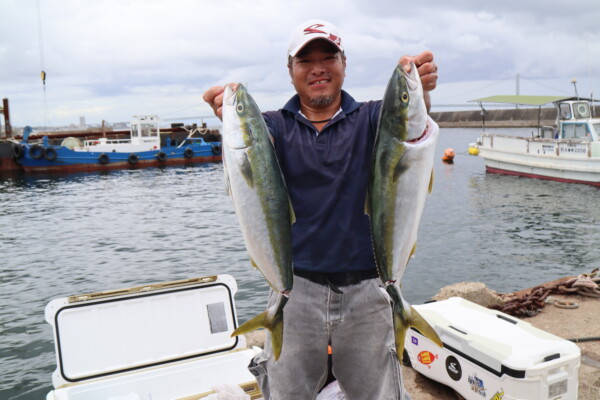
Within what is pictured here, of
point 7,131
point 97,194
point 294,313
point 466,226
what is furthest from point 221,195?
point 7,131

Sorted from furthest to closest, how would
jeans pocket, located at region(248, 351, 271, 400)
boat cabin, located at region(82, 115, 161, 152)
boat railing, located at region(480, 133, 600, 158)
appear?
boat cabin, located at region(82, 115, 161, 152) → boat railing, located at region(480, 133, 600, 158) → jeans pocket, located at region(248, 351, 271, 400)

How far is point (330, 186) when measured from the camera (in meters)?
2.91

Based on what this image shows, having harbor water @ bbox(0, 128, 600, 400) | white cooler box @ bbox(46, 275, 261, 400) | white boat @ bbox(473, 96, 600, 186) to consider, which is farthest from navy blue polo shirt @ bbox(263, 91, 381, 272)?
white boat @ bbox(473, 96, 600, 186)

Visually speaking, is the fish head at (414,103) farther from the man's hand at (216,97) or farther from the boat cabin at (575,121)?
the boat cabin at (575,121)

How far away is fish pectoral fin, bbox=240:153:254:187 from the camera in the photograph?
268 cm

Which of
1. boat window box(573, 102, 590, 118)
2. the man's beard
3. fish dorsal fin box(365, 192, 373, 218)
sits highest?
boat window box(573, 102, 590, 118)

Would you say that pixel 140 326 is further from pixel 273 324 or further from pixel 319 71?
pixel 319 71

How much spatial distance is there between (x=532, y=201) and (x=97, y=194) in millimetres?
22275

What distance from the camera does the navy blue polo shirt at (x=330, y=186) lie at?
9.58 ft

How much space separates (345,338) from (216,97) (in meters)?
1.61

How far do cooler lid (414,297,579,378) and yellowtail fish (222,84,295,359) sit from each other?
2.14m

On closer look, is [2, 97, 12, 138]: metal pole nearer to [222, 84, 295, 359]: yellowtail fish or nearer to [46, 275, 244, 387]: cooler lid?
[46, 275, 244, 387]: cooler lid

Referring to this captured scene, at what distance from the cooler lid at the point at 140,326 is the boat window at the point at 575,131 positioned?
964 inches

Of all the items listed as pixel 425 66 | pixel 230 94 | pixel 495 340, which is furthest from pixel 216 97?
pixel 495 340
